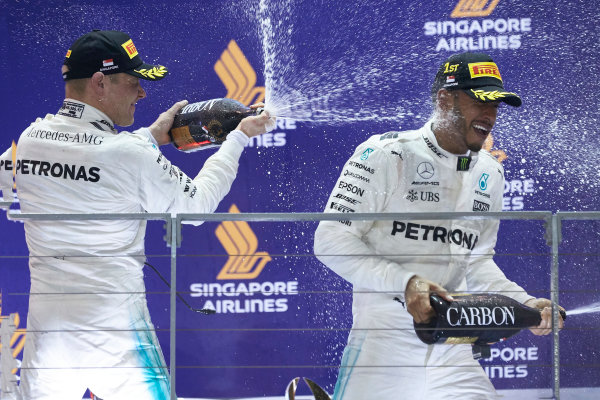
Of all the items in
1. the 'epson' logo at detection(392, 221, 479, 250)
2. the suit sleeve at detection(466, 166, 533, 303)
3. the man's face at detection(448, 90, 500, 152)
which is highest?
the man's face at detection(448, 90, 500, 152)

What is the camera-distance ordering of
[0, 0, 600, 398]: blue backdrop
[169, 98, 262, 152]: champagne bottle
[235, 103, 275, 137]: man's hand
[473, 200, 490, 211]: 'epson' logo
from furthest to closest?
[0, 0, 600, 398]: blue backdrop < [169, 98, 262, 152]: champagne bottle < [235, 103, 275, 137]: man's hand < [473, 200, 490, 211]: 'epson' logo

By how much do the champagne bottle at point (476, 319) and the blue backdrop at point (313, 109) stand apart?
1.99 m

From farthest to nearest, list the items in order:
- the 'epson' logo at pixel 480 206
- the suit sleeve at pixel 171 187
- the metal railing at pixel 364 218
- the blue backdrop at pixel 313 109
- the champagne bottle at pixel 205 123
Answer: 1. the blue backdrop at pixel 313 109
2. the champagne bottle at pixel 205 123
3. the 'epson' logo at pixel 480 206
4. the suit sleeve at pixel 171 187
5. the metal railing at pixel 364 218

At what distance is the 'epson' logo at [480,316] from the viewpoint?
7.32 feet

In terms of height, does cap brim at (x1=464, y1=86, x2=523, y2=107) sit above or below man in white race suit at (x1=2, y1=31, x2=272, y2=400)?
above

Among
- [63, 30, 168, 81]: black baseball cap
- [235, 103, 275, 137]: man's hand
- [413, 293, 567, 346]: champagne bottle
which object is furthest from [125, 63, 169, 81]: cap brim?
[413, 293, 567, 346]: champagne bottle

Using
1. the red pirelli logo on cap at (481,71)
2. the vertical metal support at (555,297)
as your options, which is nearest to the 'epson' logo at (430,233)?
the vertical metal support at (555,297)

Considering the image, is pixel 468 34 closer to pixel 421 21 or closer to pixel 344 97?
pixel 421 21

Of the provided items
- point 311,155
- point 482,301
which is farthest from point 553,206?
Result: point 482,301

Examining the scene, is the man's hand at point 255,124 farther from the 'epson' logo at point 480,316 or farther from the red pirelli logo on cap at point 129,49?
the 'epson' logo at point 480,316

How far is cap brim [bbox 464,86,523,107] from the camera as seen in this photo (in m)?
2.61

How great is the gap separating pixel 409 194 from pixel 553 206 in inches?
76.1

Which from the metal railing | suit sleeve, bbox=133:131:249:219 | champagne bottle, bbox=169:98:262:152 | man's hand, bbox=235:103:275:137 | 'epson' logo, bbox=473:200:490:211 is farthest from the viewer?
champagne bottle, bbox=169:98:262:152

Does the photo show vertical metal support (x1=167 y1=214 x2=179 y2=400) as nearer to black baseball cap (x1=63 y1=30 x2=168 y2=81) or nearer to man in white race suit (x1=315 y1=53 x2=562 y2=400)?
man in white race suit (x1=315 y1=53 x2=562 y2=400)
